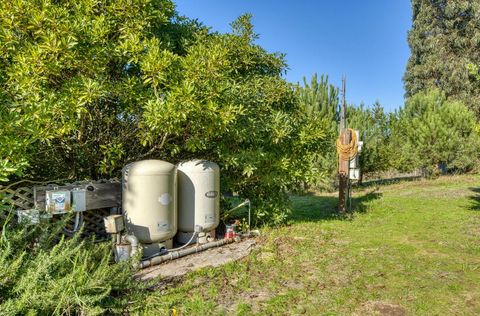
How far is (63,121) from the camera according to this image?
224 inches

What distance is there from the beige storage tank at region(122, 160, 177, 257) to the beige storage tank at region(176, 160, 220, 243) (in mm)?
673

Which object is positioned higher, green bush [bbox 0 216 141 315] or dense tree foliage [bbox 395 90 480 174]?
dense tree foliage [bbox 395 90 480 174]

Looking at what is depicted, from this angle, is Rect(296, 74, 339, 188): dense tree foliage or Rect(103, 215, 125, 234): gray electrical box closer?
Rect(103, 215, 125, 234): gray electrical box

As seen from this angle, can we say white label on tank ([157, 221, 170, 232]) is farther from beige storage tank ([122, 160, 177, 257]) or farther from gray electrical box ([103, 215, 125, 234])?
gray electrical box ([103, 215, 125, 234])

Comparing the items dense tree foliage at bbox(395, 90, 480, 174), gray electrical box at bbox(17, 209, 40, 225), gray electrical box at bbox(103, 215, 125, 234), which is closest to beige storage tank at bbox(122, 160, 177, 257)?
gray electrical box at bbox(103, 215, 125, 234)

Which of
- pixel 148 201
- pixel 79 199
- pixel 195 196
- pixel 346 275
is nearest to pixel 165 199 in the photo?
pixel 148 201

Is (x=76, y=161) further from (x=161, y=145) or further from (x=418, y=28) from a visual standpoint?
(x=418, y=28)

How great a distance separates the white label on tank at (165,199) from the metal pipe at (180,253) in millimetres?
982

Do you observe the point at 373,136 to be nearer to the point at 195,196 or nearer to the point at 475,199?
the point at 475,199

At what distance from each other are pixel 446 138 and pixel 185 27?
687 inches

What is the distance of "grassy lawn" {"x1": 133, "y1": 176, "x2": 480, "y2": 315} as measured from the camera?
15.3 ft

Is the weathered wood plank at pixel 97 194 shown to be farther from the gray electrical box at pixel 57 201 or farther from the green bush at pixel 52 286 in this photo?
the green bush at pixel 52 286

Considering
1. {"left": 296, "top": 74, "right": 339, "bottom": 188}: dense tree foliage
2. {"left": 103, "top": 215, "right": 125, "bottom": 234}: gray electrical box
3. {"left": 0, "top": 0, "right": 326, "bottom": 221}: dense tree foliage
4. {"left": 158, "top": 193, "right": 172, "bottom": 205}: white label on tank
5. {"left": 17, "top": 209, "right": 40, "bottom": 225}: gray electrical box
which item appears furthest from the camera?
{"left": 296, "top": 74, "right": 339, "bottom": 188}: dense tree foliage

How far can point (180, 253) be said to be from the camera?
687 cm
